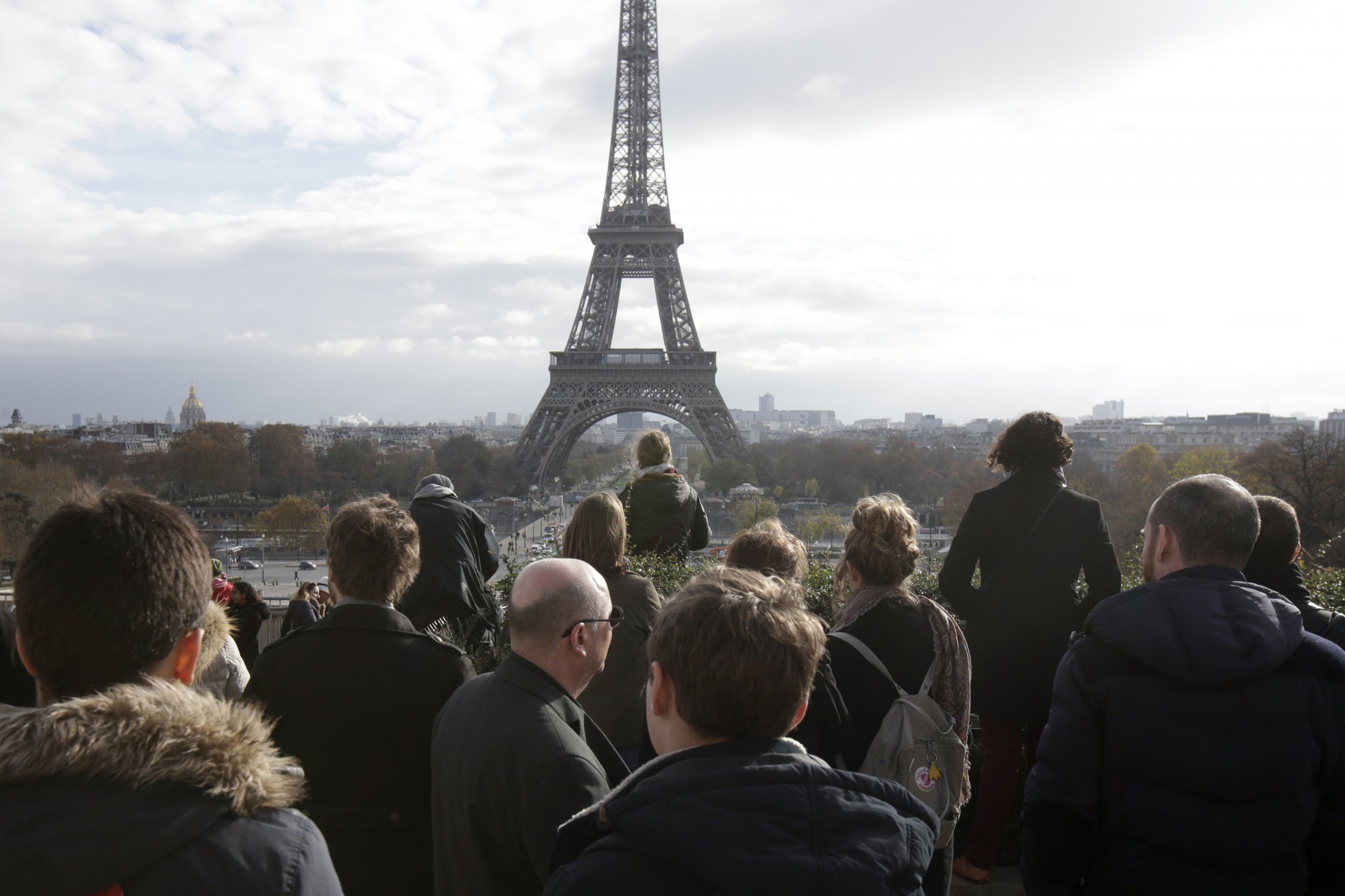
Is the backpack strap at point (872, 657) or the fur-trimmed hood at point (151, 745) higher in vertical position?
the fur-trimmed hood at point (151, 745)

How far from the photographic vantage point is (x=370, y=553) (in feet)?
9.57

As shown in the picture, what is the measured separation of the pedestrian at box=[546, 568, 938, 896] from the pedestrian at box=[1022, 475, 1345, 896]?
91 centimetres

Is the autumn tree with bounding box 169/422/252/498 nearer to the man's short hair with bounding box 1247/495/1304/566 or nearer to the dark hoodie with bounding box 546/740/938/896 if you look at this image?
the man's short hair with bounding box 1247/495/1304/566

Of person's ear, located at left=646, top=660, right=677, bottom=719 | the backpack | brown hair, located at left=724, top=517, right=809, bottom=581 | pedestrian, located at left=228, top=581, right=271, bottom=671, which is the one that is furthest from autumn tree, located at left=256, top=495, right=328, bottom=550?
person's ear, located at left=646, top=660, right=677, bottom=719

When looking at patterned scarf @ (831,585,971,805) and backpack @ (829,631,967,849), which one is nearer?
backpack @ (829,631,967,849)

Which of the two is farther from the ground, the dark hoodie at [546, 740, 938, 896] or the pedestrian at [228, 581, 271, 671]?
the dark hoodie at [546, 740, 938, 896]

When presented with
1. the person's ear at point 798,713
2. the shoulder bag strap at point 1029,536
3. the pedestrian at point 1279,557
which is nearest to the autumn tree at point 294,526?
the shoulder bag strap at point 1029,536

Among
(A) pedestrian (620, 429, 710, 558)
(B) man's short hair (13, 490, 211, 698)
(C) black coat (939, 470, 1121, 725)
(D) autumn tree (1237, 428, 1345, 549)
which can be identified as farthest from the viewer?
(D) autumn tree (1237, 428, 1345, 549)

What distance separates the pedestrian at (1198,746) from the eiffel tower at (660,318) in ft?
105

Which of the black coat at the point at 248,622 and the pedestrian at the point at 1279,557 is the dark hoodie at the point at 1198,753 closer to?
the pedestrian at the point at 1279,557

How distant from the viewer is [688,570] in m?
4.90

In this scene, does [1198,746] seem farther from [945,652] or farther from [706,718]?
[706,718]

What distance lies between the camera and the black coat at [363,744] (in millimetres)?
2684

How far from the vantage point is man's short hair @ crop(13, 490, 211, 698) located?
1.50 meters
